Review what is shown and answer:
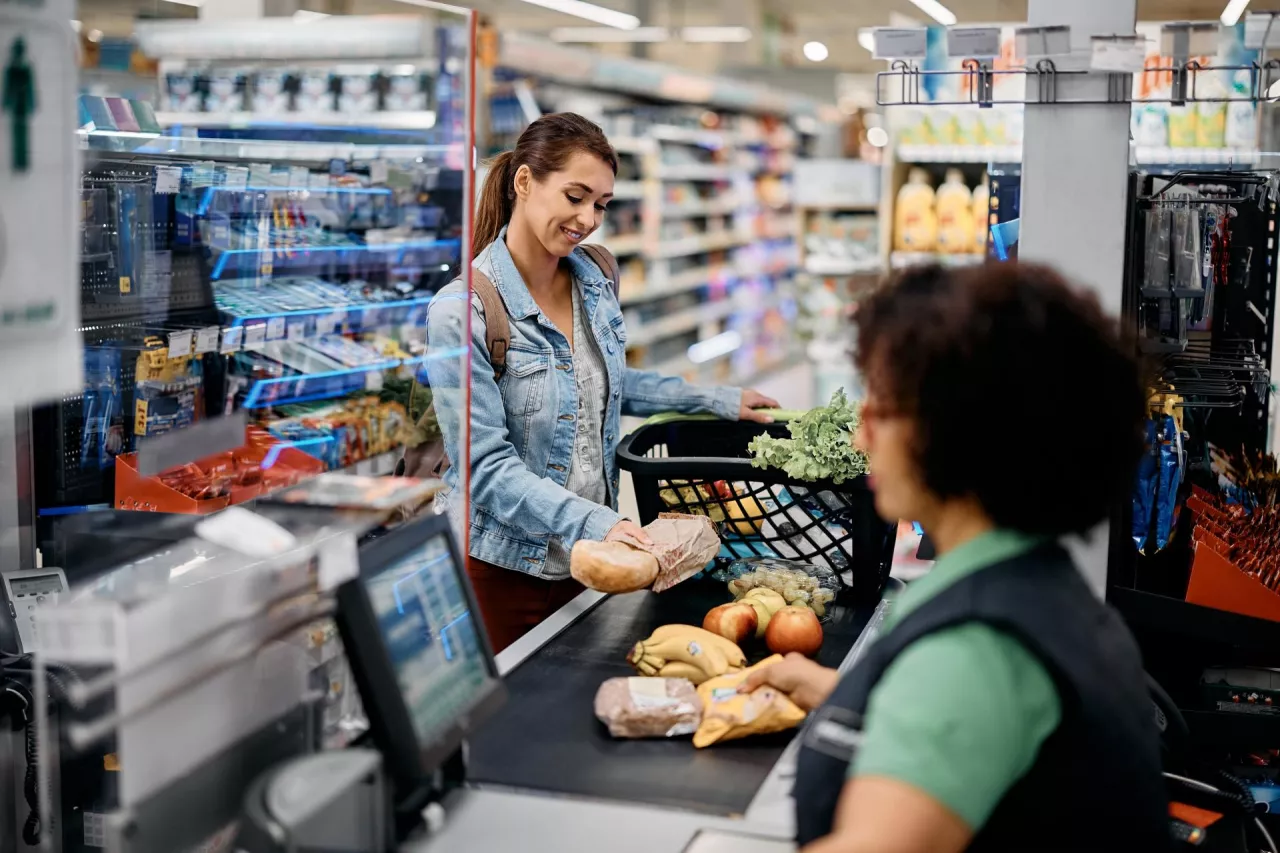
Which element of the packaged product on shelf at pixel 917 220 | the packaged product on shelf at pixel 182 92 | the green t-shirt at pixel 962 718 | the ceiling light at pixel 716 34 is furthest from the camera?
the ceiling light at pixel 716 34

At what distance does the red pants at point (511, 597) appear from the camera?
8.92 ft

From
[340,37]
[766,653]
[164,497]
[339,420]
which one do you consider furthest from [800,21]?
[766,653]

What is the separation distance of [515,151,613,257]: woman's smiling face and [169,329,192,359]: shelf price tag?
4.92 ft

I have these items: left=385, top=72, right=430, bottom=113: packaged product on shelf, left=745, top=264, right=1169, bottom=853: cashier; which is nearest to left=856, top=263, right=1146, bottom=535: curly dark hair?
left=745, top=264, right=1169, bottom=853: cashier

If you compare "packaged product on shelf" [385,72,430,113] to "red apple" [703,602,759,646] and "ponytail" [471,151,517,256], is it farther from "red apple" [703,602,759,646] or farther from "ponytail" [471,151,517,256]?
"red apple" [703,602,759,646]

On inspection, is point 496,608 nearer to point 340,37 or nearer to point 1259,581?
point 1259,581

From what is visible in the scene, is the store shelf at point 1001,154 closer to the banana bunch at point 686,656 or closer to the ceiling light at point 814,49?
the banana bunch at point 686,656

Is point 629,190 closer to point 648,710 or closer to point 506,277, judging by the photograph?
point 506,277

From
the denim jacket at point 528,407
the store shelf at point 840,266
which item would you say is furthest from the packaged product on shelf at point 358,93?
the store shelf at point 840,266

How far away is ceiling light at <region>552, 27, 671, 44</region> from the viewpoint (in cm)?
1250

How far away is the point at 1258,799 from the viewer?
281 centimetres

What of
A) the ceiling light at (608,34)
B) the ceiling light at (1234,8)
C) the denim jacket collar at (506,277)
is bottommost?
the denim jacket collar at (506,277)

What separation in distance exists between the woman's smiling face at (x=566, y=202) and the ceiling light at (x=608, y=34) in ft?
33.2

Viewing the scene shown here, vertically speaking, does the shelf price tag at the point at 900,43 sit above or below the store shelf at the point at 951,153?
below
